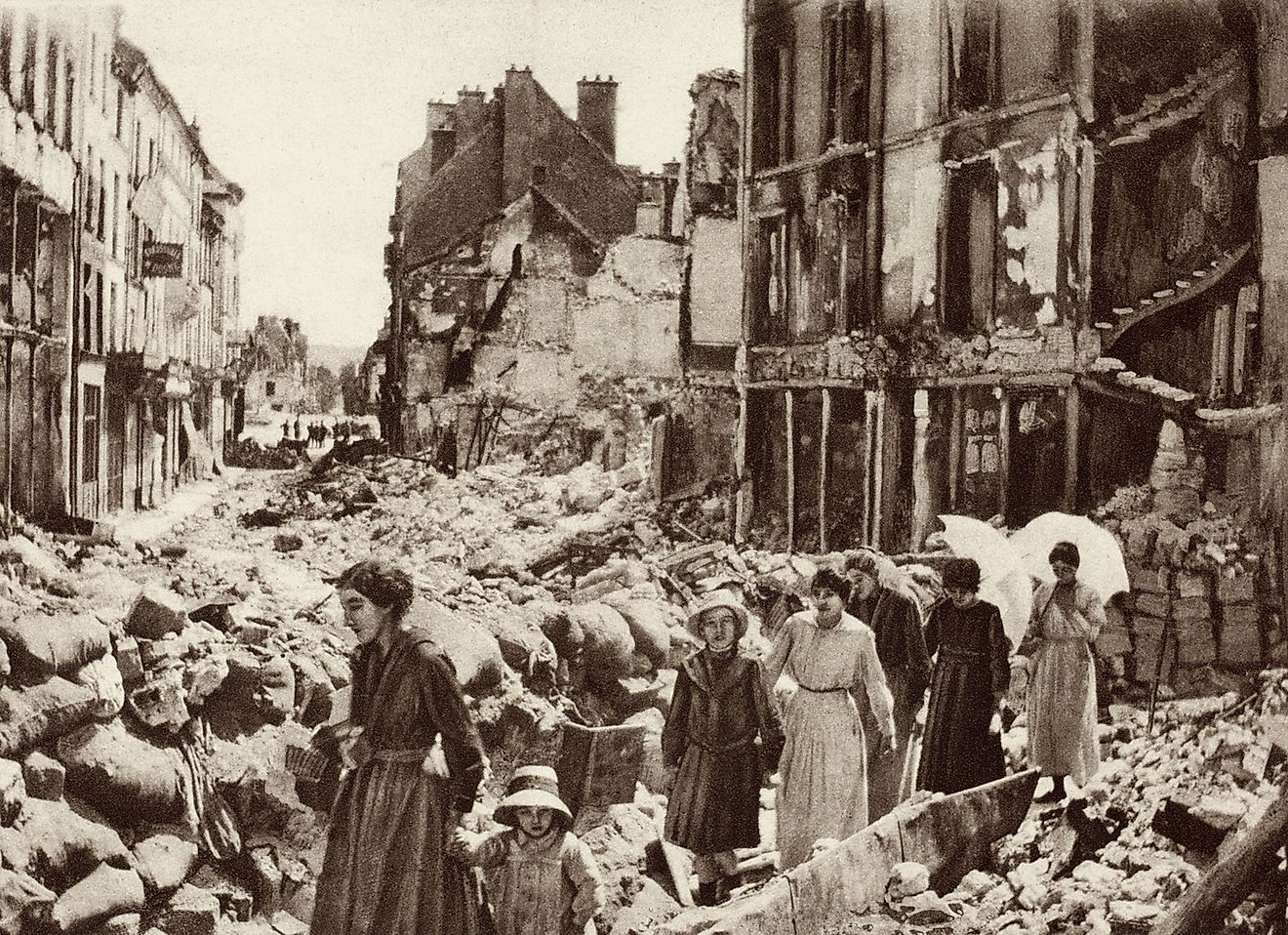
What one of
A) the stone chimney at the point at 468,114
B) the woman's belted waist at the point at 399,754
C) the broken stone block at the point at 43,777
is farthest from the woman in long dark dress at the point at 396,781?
the stone chimney at the point at 468,114

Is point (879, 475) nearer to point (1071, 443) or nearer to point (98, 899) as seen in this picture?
point (1071, 443)

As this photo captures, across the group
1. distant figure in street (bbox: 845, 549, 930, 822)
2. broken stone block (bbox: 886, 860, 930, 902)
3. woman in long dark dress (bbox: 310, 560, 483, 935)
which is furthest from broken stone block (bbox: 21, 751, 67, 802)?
distant figure in street (bbox: 845, 549, 930, 822)

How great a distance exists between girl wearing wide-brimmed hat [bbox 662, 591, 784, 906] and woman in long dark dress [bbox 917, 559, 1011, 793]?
3.62 ft

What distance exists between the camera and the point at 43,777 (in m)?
4.61

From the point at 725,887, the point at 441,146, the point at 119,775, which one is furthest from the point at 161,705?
the point at 441,146

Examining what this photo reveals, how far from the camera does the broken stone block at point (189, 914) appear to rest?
4.58m

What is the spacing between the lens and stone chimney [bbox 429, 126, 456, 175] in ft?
69.5

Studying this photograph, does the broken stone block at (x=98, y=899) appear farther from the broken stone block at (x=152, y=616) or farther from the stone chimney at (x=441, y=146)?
the stone chimney at (x=441, y=146)

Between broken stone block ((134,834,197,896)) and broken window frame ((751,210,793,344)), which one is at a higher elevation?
broken window frame ((751,210,793,344))

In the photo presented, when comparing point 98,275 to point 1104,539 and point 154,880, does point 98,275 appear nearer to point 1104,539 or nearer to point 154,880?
point 154,880

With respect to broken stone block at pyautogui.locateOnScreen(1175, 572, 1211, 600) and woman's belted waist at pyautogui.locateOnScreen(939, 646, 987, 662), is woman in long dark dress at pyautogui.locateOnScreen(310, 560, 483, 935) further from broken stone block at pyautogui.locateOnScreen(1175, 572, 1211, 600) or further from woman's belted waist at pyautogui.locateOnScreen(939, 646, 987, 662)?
broken stone block at pyautogui.locateOnScreen(1175, 572, 1211, 600)

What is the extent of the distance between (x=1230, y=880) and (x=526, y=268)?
17.8 metres

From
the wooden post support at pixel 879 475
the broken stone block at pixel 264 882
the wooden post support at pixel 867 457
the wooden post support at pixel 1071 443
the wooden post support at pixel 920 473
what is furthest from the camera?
the wooden post support at pixel 867 457

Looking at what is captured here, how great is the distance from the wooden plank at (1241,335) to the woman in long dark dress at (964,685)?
1.50m
